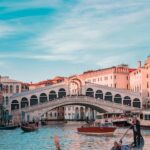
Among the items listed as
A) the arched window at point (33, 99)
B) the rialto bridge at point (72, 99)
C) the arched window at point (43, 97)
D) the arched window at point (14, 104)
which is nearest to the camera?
the rialto bridge at point (72, 99)

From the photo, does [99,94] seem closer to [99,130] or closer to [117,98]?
[117,98]

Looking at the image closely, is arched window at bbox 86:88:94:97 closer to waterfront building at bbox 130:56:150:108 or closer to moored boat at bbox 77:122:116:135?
waterfront building at bbox 130:56:150:108

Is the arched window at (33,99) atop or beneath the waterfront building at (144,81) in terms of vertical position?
beneath

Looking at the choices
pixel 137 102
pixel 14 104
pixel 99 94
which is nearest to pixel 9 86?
pixel 14 104

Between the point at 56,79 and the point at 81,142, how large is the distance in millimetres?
43473

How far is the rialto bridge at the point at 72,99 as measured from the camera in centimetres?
4028

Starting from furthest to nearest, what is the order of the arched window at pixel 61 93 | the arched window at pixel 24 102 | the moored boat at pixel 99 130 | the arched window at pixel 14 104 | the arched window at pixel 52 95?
the arched window at pixel 61 93, the arched window at pixel 52 95, the arched window at pixel 24 102, the arched window at pixel 14 104, the moored boat at pixel 99 130

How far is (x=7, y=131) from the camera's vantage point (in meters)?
31.2

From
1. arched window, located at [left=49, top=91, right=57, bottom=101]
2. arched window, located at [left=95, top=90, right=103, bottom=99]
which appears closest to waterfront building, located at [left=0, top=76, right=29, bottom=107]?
arched window, located at [left=49, top=91, right=57, bottom=101]

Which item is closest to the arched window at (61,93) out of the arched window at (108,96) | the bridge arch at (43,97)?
the bridge arch at (43,97)

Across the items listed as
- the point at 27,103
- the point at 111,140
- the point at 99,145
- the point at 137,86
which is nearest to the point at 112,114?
the point at 27,103

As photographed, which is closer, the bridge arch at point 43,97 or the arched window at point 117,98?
the bridge arch at point 43,97

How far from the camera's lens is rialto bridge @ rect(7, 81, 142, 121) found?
132ft

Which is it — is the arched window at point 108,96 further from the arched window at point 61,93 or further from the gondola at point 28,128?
the gondola at point 28,128
